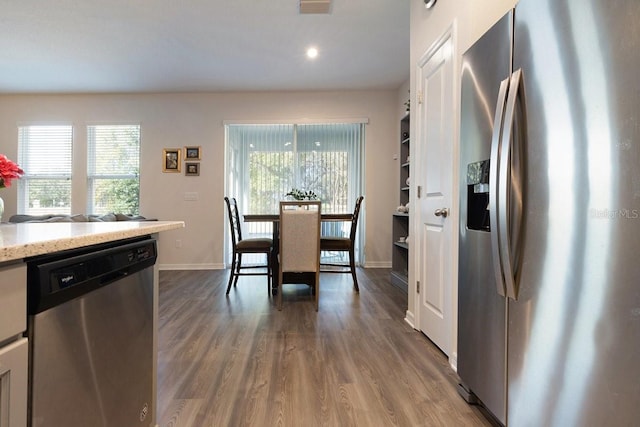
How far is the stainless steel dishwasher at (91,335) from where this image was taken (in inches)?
22.2

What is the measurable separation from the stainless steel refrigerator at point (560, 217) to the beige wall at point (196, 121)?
3.44 meters

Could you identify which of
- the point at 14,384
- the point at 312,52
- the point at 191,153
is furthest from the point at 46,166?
the point at 14,384

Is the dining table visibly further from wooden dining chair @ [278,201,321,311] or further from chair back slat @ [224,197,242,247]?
wooden dining chair @ [278,201,321,311]

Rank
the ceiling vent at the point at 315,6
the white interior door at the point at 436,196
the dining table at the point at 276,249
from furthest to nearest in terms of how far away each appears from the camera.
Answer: the dining table at the point at 276,249
the ceiling vent at the point at 315,6
the white interior door at the point at 436,196

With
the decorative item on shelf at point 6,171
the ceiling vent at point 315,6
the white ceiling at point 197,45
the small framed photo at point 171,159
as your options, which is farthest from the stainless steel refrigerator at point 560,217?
the small framed photo at point 171,159

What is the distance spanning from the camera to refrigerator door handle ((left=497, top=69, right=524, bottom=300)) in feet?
3.31

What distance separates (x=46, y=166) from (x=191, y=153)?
2293mm

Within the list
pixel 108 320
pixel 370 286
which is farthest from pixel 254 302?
pixel 108 320

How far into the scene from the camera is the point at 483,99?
1.28m

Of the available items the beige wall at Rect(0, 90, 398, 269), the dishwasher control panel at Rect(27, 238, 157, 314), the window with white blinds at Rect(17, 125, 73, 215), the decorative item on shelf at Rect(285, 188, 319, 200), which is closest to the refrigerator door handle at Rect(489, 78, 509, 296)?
the dishwasher control panel at Rect(27, 238, 157, 314)

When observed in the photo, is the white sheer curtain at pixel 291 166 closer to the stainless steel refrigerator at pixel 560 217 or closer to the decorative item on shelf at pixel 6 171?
the stainless steel refrigerator at pixel 560 217

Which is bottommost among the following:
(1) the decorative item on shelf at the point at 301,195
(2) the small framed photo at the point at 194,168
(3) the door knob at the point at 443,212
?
(3) the door knob at the point at 443,212

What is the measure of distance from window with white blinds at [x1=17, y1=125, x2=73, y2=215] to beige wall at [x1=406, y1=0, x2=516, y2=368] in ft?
17.0

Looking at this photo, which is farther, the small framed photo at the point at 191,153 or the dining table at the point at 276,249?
the small framed photo at the point at 191,153
